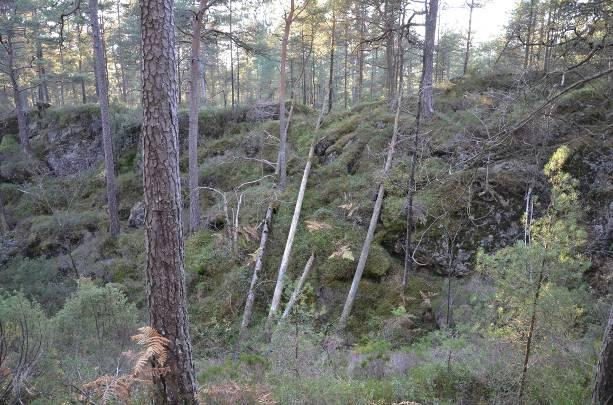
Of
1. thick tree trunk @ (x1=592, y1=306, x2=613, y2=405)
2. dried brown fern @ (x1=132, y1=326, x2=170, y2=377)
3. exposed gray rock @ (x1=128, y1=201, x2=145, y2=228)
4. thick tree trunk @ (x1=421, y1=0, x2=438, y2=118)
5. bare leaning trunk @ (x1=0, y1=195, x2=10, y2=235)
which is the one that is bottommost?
bare leaning trunk @ (x1=0, y1=195, x2=10, y2=235)

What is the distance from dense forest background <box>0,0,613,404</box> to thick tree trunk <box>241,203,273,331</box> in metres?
0.06

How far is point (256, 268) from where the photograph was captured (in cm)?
1012

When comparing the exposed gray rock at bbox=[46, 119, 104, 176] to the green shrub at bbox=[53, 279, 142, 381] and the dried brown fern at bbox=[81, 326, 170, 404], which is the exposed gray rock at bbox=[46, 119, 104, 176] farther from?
the dried brown fern at bbox=[81, 326, 170, 404]

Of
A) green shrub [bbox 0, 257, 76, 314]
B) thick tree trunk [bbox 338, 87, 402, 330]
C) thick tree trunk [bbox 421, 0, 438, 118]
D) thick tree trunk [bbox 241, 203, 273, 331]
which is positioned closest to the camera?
thick tree trunk [bbox 338, 87, 402, 330]

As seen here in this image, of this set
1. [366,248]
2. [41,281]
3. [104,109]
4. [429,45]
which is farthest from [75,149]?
[429,45]

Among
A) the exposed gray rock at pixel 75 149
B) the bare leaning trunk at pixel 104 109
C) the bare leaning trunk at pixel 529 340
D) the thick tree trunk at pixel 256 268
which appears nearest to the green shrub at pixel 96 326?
the thick tree trunk at pixel 256 268

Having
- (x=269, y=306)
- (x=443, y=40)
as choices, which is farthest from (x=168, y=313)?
(x=443, y=40)

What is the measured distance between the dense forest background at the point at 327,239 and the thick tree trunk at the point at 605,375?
2cm

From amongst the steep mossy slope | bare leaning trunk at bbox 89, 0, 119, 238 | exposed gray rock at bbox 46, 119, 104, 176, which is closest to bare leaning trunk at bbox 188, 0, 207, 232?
the steep mossy slope

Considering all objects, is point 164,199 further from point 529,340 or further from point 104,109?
point 104,109

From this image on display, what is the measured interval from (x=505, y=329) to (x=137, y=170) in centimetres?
1752

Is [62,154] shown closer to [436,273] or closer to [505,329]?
[436,273]

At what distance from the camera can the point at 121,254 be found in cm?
1374

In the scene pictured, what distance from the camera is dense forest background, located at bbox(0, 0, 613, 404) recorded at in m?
3.80
